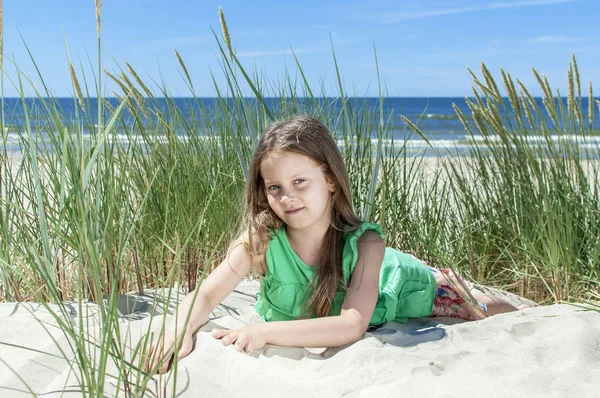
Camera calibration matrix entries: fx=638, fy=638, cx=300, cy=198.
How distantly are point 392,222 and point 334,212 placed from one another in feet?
2.83

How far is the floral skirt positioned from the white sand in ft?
0.86

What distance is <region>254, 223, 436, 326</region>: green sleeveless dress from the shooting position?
1986mm

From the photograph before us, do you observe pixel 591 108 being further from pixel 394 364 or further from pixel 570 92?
pixel 394 364

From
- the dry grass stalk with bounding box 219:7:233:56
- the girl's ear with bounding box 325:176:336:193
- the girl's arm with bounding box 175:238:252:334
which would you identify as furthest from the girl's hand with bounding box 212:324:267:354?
the dry grass stalk with bounding box 219:7:233:56

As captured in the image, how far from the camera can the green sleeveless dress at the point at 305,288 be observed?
199 centimetres

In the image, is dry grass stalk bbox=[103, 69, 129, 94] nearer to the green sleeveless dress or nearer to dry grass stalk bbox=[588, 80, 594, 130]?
the green sleeveless dress

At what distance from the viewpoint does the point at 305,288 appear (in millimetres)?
1991

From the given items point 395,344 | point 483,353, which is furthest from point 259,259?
point 483,353

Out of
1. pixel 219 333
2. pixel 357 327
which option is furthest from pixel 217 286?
pixel 357 327

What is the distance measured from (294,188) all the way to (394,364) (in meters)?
0.58

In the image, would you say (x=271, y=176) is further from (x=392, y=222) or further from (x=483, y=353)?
(x=392, y=222)

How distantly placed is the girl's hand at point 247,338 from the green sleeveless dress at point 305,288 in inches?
11.0

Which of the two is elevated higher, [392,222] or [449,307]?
[392,222]

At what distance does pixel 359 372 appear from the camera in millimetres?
1513
